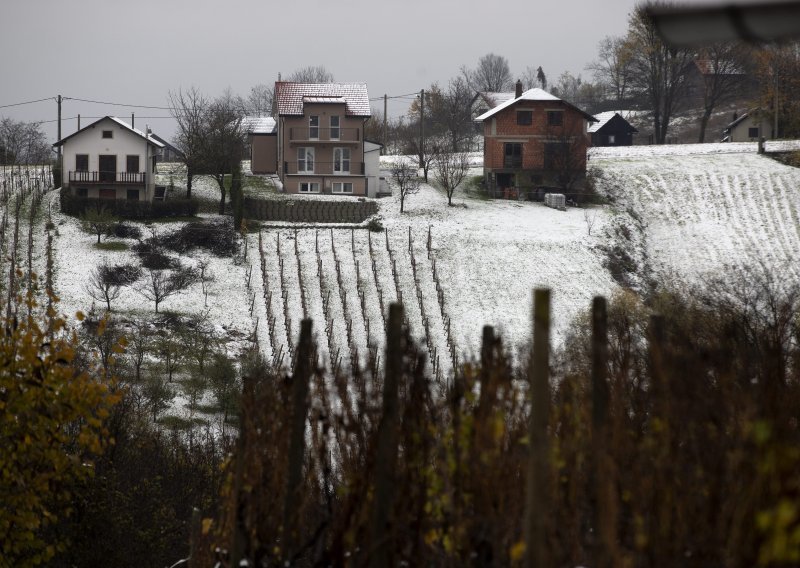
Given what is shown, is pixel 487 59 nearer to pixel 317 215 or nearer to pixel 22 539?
pixel 317 215

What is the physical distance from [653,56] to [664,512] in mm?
58835

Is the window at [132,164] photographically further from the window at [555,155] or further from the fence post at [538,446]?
the fence post at [538,446]

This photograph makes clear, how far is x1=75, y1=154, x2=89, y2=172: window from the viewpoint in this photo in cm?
4231

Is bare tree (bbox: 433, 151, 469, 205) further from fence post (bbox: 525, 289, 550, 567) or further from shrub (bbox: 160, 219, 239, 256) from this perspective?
fence post (bbox: 525, 289, 550, 567)

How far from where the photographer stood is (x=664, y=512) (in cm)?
453

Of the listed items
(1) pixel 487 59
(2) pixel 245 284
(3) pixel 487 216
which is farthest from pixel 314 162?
(1) pixel 487 59

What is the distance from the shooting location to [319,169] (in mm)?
46219

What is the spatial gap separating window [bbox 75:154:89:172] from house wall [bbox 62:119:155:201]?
5.0 inches

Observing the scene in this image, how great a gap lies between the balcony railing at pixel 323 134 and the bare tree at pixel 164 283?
52.4 feet

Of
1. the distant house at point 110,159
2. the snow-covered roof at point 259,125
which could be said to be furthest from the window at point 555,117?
the distant house at point 110,159

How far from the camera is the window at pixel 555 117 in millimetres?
47531

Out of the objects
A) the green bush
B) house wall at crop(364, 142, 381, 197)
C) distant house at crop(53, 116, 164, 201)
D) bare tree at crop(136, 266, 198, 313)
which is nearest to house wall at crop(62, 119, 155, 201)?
distant house at crop(53, 116, 164, 201)

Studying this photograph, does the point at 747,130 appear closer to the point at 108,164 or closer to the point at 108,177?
the point at 108,164

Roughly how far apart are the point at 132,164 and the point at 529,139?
19.0m
